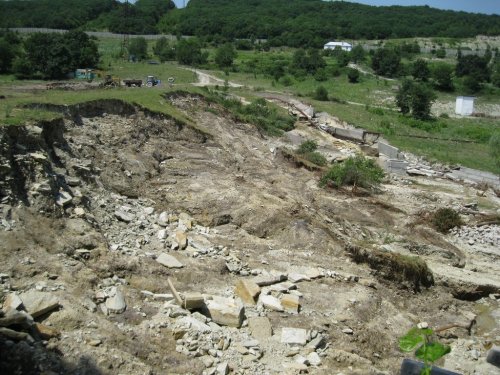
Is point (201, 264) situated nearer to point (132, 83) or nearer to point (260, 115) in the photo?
point (260, 115)

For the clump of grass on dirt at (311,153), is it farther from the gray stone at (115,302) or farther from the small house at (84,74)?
the small house at (84,74)

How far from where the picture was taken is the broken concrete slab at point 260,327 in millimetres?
9148

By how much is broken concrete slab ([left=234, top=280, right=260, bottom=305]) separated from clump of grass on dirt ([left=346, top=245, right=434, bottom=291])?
372 cm

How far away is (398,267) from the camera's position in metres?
12.8

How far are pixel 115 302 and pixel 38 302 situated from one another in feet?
4.61

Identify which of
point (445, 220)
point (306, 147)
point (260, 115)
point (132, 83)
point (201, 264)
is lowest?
point (445, 220)

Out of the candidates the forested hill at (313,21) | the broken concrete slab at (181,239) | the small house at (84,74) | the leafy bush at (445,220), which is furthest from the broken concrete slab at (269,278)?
the forested hill at (313,21)

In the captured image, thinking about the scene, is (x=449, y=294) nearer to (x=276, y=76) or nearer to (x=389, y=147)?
(x=389, y=147)

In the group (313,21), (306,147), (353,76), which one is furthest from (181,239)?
(313,21)

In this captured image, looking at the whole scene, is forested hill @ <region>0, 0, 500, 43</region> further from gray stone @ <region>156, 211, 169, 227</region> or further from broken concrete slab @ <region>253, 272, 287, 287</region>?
broken concrete slab @ <region>253, 272, 287, 287</region>

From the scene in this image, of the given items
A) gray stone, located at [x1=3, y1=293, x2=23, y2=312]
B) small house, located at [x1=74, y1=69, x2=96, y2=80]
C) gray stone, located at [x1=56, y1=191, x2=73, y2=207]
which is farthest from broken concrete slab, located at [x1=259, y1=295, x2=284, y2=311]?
small house, located at [x1=74, y1=69, x2=96, y2=80]

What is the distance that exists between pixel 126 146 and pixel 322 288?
8272 mm

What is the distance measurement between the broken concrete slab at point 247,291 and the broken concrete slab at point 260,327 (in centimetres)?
66

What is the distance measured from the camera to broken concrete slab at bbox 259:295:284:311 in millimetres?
10102
